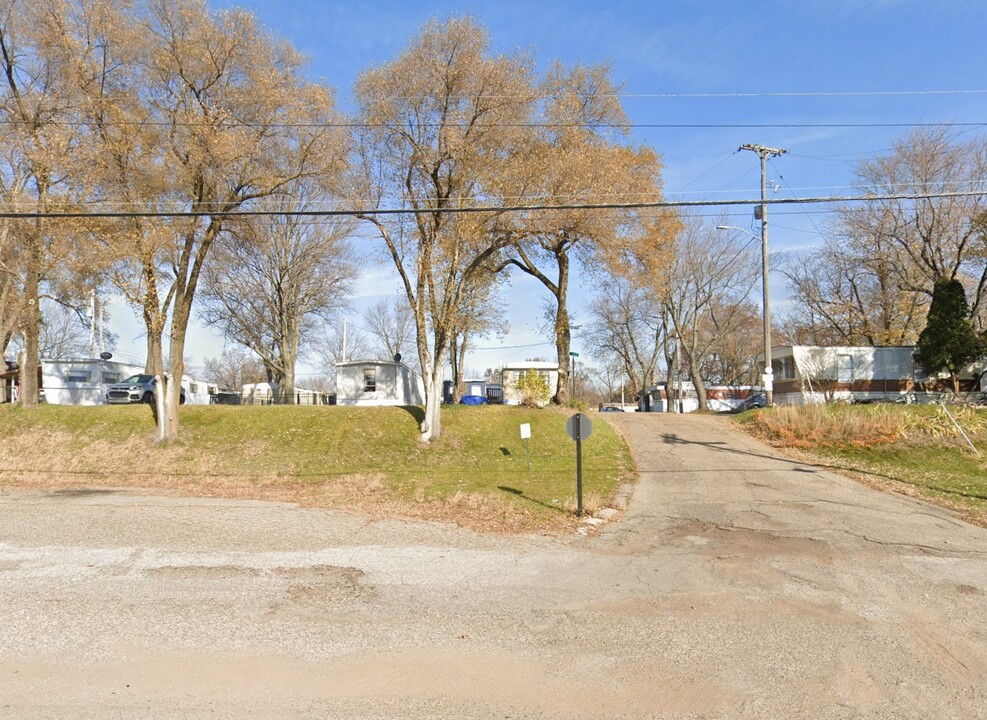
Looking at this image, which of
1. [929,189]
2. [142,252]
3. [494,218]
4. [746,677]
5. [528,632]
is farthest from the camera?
[929,189]

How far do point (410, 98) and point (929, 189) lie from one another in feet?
81.9

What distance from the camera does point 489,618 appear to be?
20.2 feet

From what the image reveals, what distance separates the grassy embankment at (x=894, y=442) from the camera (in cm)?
1460

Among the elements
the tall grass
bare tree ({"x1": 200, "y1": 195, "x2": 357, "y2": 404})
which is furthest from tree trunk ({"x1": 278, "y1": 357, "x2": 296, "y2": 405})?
the tall grass

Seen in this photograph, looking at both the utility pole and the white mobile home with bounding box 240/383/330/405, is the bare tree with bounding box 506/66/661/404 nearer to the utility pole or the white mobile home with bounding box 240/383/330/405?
the utility pole

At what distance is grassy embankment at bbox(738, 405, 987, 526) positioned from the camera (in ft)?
47.9

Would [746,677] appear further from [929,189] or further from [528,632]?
[929,189]

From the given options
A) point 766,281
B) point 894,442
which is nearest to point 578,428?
point 894,442

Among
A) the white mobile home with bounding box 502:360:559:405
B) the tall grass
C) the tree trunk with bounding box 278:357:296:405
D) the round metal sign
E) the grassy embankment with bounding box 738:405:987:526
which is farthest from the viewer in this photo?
the white mobile home with bounding box 502:360:559:405

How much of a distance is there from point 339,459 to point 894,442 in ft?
52.2

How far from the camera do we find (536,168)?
58.4ft

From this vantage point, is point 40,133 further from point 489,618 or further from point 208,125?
point 489,618

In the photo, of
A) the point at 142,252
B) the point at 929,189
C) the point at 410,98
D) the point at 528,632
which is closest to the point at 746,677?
the point at 528,632

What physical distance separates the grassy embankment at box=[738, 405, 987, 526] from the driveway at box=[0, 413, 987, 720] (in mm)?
4085
